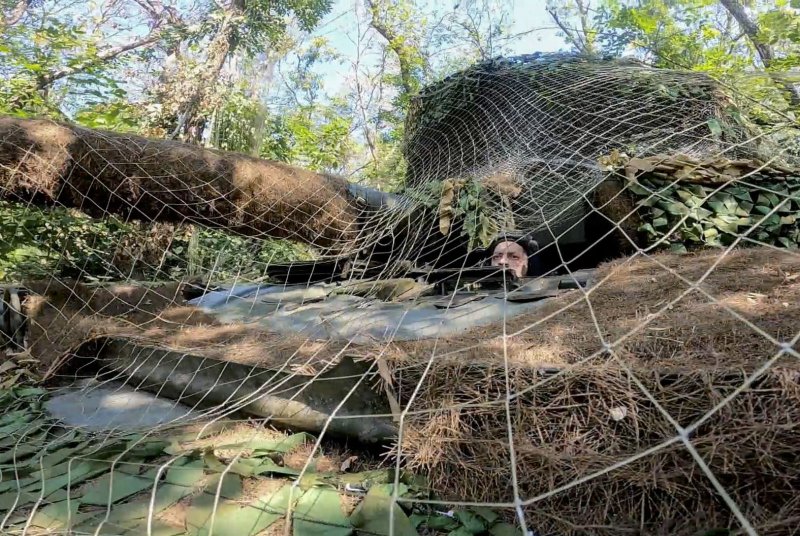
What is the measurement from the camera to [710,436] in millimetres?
1190

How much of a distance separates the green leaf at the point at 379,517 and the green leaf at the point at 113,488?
72 centimetres

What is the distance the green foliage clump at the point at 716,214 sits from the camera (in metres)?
3.26

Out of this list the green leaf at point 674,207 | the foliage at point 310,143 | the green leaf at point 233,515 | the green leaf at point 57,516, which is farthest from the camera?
the foliage at point 310,143

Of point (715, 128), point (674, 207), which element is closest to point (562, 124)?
point (715, 128)

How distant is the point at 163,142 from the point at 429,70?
1008cm

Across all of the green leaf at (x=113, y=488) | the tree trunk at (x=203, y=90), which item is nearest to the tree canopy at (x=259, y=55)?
the tree trunk at (x=203, y=90)

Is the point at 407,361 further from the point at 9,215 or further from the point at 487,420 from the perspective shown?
the point at 9,215

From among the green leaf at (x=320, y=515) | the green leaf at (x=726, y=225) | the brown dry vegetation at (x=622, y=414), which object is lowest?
the green leaf at (x=320, y=515)

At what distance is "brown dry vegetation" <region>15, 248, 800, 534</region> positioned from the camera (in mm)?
A: 1150

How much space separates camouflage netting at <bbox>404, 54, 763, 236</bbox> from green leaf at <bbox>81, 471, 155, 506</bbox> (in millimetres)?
2552

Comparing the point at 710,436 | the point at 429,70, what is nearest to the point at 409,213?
the point at 710,436

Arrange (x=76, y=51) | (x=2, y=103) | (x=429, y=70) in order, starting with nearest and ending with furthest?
1. (x=2, y=103)
2. (x=76, y=51)
3. (x=429, y=70)

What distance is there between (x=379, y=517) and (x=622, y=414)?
2.23 feet

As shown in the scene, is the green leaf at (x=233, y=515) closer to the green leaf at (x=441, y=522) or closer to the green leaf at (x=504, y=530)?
the green leaf at (x=441, y=522)
